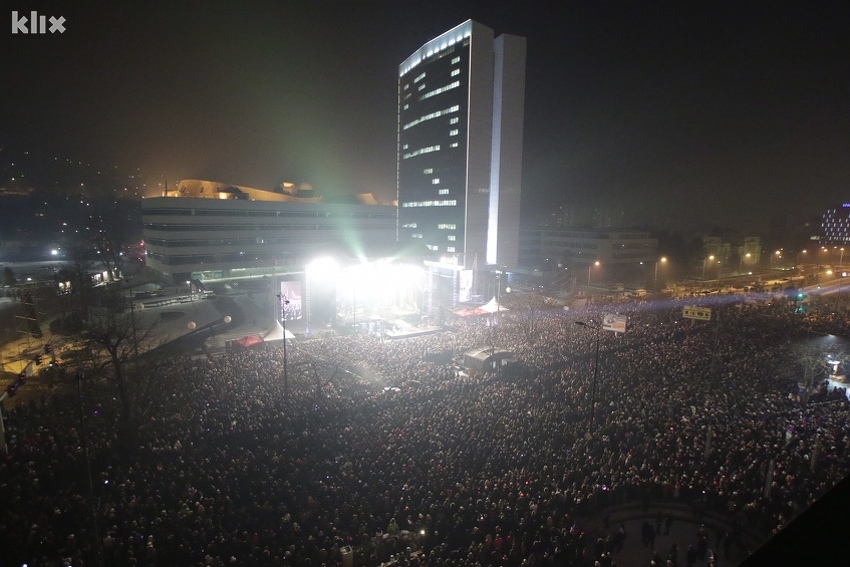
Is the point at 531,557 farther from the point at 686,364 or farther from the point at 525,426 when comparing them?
the point at 686,364

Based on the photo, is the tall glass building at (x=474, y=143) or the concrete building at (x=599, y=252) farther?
the concrete building at (x=599, y=252)

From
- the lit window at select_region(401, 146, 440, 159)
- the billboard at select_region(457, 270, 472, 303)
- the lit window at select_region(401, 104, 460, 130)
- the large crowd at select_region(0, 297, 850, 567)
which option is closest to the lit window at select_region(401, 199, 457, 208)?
the lit window at select_region(401, 146, 440, 159)

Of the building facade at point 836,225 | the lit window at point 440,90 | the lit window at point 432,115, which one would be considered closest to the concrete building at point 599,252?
the lit window at point 432,115

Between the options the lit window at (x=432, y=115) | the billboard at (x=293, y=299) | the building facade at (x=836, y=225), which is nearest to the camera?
the billboard at (x=293, y=299)

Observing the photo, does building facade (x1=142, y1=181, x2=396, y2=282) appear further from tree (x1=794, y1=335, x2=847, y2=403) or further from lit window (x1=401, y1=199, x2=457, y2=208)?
tree (x1=794, y1=335, x2=847, y2=403)

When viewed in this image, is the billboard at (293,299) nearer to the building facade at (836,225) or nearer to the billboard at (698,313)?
the billboard at (698,313)

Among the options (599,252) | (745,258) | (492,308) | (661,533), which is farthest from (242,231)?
(745,258)

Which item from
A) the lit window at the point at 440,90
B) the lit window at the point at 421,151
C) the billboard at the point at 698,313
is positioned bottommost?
the billboard at the point at 698,313

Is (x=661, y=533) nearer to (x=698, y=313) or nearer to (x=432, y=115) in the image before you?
(x=698, y=313)
